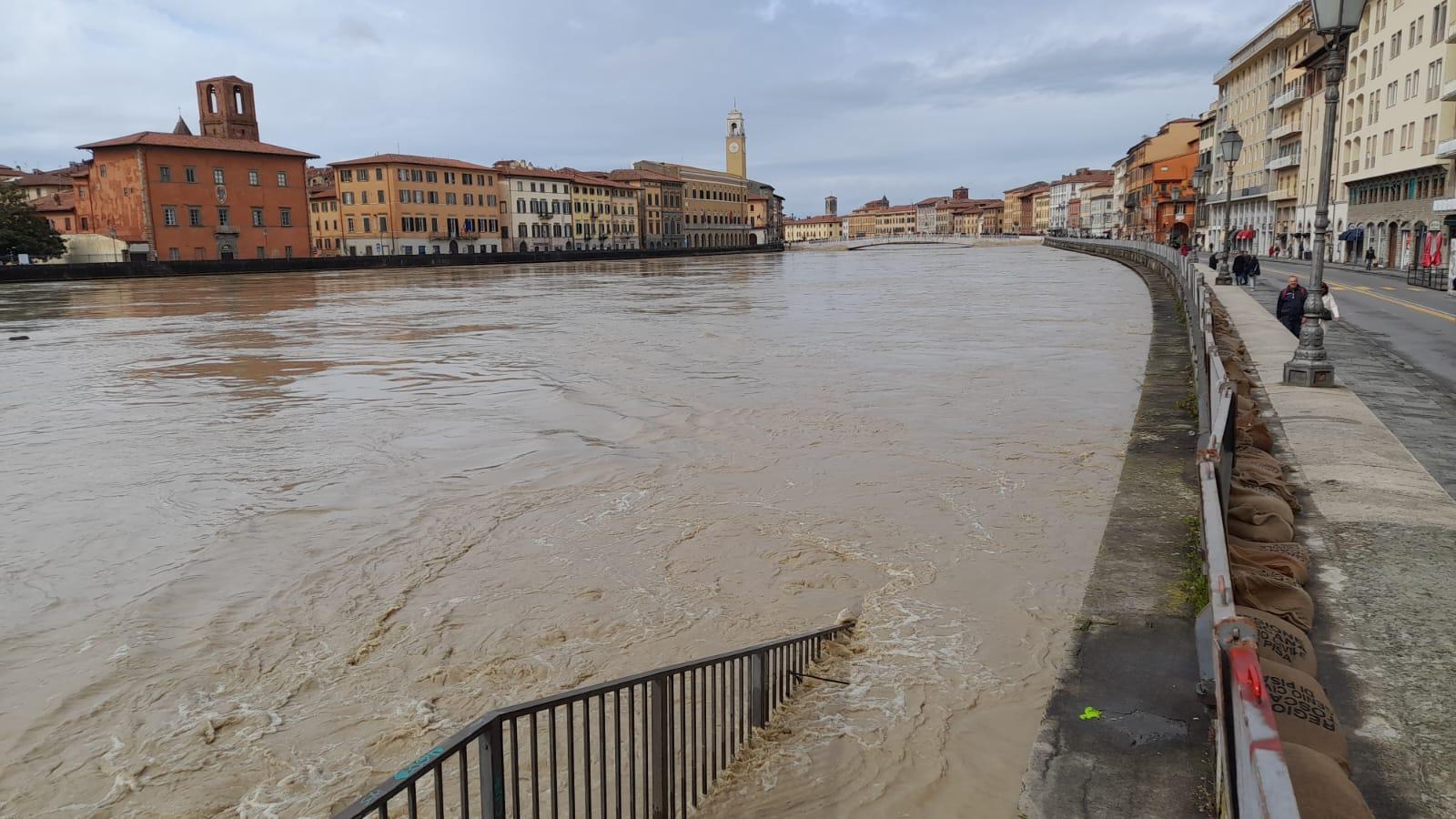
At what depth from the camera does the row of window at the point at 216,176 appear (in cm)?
8025

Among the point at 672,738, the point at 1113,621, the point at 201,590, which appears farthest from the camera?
the point at 201,590

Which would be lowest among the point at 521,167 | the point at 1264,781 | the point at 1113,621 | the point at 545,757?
the point at 545,757

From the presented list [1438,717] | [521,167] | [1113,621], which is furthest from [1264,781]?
[521,167]

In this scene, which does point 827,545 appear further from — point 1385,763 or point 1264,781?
point 1264,781

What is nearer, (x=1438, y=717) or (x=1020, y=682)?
(x=1438, y=717)

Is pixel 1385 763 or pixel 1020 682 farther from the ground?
pixel 1385 763

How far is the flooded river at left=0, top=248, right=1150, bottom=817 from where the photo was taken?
20.4ft

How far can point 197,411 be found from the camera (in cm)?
1792

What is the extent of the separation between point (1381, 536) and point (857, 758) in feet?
14.3

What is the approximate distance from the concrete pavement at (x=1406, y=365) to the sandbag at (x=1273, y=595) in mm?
3998

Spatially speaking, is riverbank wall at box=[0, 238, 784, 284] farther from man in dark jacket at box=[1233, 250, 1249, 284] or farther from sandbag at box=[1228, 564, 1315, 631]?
sandbag at box=[1228, 564, 1315, 631]

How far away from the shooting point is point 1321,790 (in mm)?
3750

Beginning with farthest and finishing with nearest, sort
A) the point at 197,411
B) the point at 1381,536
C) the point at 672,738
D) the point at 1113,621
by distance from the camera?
the point at 197,411 < the point at 1381,536 < the point at 1113,621 < the point at 672,738

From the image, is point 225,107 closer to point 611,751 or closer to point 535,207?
point 535,207
